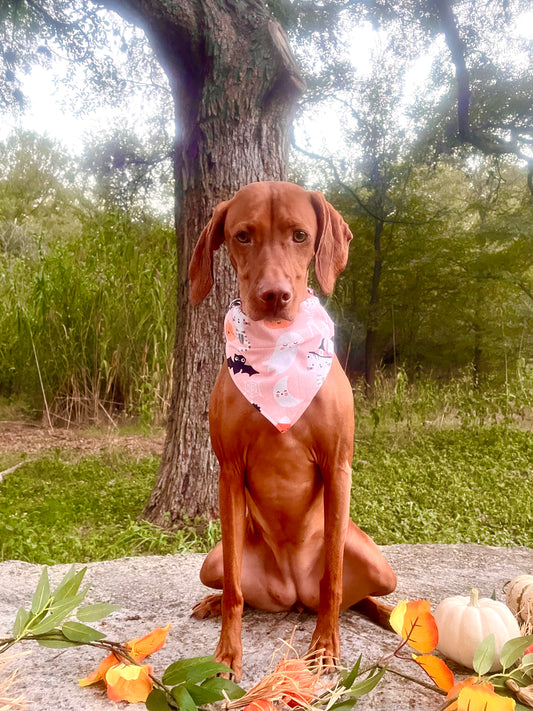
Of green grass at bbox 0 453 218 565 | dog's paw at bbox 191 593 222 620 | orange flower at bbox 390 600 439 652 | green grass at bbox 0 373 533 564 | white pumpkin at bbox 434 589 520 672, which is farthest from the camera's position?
green grass at bbox 0 373 533 564

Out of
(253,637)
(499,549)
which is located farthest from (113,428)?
(253,637)

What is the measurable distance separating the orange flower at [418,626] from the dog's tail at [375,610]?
1.67 ft

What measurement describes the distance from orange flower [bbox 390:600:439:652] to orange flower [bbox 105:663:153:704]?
603mm

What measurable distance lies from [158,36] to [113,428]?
3.79 meters

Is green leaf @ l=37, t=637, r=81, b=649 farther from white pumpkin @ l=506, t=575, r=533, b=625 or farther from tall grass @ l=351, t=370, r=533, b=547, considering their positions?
tall grass @ l=351, t=370, r=533, b=547

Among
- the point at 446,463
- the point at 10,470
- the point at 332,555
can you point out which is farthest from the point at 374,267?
the point at 332,555

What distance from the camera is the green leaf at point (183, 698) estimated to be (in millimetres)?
1285

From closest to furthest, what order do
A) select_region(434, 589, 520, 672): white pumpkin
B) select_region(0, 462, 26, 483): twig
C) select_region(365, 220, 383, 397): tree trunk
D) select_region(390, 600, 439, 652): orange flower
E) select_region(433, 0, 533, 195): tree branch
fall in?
select_region(390, 600, 439, 652): orange flower → select_region(434, 589, 520, 672): white pumpkin → select_region(0, 462, 26, 483): twig → select_region(433, 0, 533, 195): tree branch → select_region(365, 220, 383, 397): tree trunk

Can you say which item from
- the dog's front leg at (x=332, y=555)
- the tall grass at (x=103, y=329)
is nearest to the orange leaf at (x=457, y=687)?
the dog's front leg at (x=332, y=555)

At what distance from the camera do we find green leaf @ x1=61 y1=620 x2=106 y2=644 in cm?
140

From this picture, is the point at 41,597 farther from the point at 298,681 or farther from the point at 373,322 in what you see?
the point at 373,322

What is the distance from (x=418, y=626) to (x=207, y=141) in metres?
2.95

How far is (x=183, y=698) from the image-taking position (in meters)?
1.30

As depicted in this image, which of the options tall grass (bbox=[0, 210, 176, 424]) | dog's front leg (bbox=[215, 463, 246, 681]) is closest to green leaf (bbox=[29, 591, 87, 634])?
dog's front leg (bbox=[215, 463, 246, 681])
